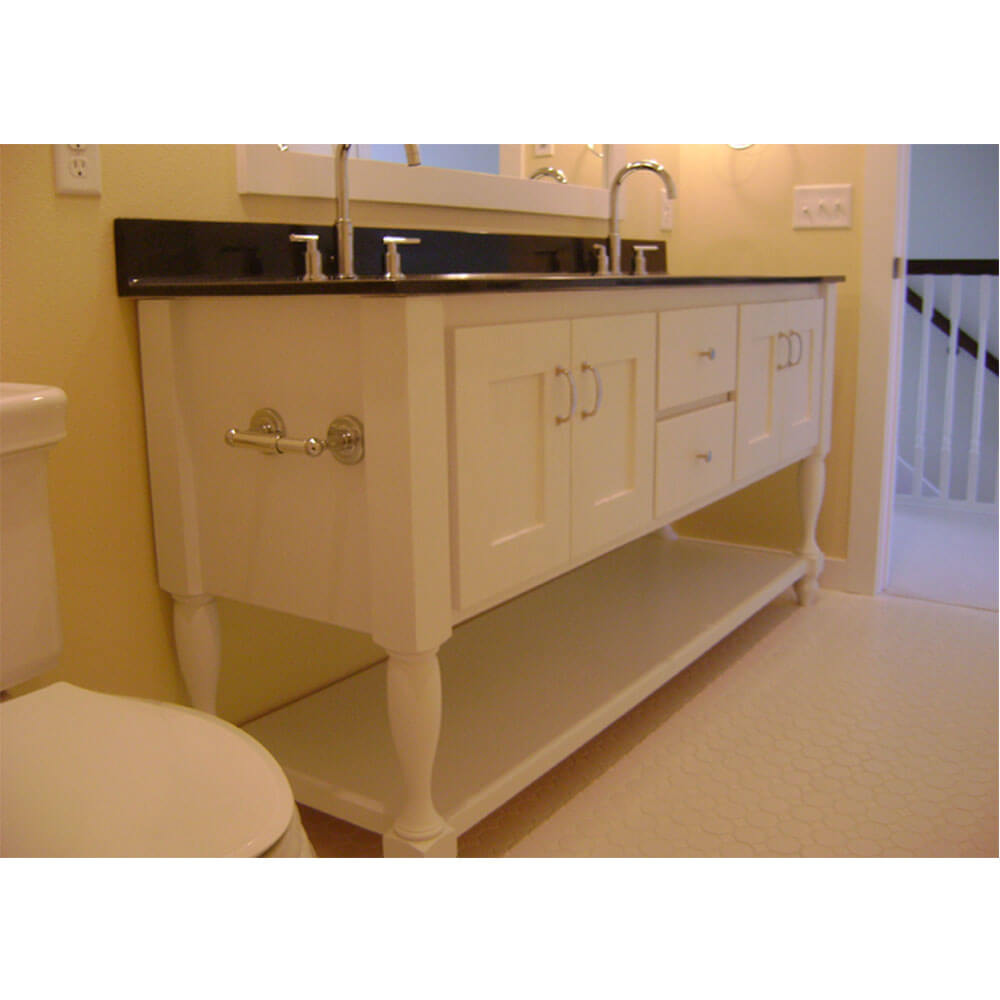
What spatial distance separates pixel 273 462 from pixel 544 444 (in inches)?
14.4

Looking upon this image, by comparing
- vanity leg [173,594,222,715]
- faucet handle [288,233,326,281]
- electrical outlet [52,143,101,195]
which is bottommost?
vanity leg [173,594,222,715]

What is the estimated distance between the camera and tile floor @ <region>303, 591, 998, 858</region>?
4.92 feet

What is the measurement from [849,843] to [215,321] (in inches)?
45.9

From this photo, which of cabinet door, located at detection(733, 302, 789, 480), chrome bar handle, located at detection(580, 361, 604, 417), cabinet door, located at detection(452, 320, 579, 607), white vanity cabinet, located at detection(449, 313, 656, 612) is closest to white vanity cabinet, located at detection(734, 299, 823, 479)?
cabinet door, located at detection(733, 302, 789, 480)

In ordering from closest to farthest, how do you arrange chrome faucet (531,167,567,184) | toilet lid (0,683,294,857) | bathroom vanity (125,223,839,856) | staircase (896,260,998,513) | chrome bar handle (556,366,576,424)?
toilet lid (0,683,294,857) → bathroom vanity (125,223,839,856) → chrome bar handle (556,366,576,424) → chrome faucet (531,167,567,184) → staircase (896,260,998,513)

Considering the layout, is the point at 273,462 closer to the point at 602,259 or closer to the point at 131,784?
the point at 131,784

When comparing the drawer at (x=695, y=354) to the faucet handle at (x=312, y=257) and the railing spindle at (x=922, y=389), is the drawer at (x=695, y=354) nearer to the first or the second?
the faucet handle at (x=312, y=257)

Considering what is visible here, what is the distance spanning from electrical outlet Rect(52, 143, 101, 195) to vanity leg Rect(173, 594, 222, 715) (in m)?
0.58

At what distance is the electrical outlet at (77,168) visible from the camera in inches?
51.0

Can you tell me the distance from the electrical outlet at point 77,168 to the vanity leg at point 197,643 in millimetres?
577

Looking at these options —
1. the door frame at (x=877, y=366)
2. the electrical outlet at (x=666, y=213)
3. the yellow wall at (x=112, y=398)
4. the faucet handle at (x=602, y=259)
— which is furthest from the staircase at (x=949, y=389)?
the yellow wall at (x=112, y=398)

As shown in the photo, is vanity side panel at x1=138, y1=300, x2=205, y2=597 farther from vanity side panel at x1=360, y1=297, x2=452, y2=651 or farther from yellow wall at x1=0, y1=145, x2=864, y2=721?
vanity side panel at x1=360, y1=297, x2=452, y2=651
